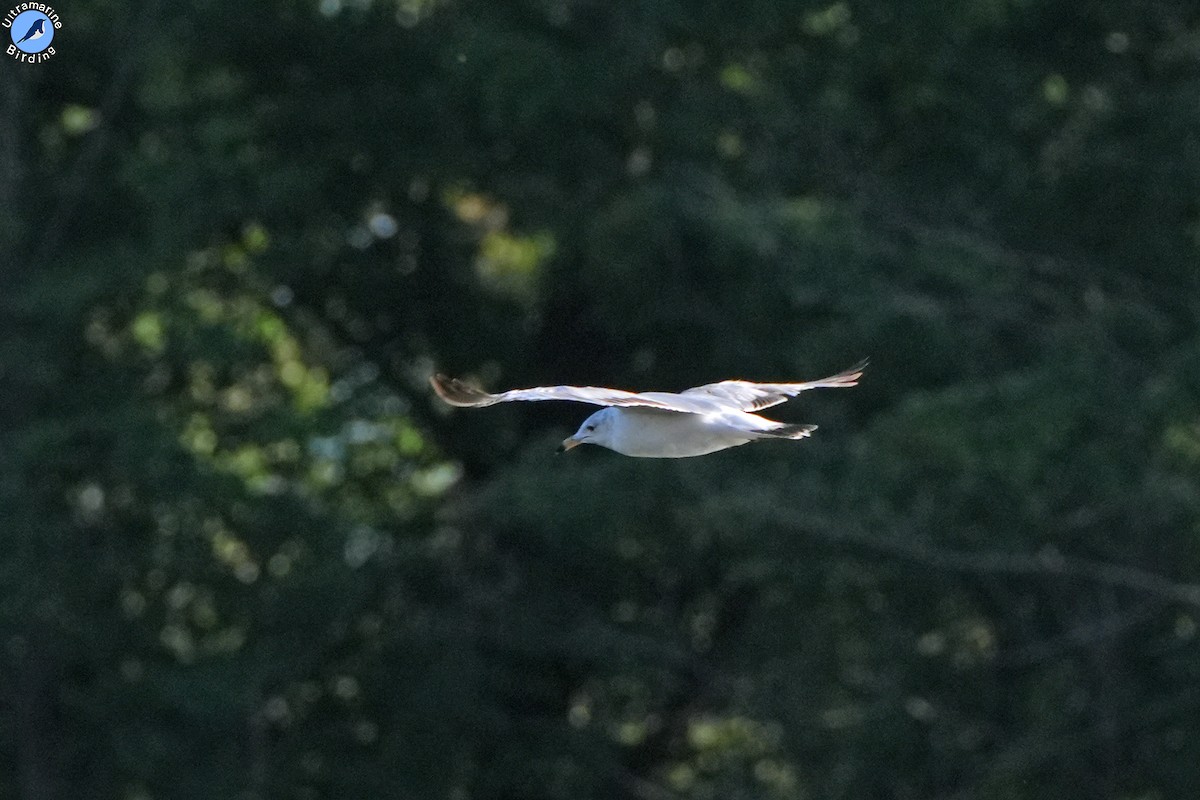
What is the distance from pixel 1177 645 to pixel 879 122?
4.15 m

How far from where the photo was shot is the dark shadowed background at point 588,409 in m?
15.3

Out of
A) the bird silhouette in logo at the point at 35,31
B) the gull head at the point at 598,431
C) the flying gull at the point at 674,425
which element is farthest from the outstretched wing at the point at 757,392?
the bird silhouette in logo at the point at 35,31

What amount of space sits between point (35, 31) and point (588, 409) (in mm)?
4601

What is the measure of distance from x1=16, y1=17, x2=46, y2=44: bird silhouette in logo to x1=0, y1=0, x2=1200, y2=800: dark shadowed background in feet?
0.64

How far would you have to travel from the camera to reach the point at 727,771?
1831 centimetres

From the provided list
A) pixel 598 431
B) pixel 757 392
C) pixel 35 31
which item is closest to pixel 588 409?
pixel 35 31

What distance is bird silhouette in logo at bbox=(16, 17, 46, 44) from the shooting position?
16.9 meters

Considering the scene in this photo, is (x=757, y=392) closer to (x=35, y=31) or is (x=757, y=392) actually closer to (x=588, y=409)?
(x=588, y=409)

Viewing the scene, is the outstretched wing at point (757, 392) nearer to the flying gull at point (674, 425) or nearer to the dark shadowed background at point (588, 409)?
the flying gull at point (674, 425)

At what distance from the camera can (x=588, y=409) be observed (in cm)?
1683

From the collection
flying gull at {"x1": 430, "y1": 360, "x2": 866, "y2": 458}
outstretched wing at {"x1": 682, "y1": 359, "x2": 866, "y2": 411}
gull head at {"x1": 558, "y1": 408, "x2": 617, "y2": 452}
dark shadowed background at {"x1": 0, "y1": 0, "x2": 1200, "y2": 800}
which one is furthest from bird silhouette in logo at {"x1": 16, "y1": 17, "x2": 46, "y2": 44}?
gull head at {"x1": 558, "y1": 408, "x2": 617, "y2": 452}

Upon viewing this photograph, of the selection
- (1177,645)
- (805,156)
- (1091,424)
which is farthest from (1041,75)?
(1177,645)

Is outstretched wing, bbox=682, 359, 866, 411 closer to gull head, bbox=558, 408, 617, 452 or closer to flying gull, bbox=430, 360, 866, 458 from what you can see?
flying gull, bbox=430, 360, 866, 458

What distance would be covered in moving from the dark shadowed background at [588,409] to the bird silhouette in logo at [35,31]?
0.64 ft
